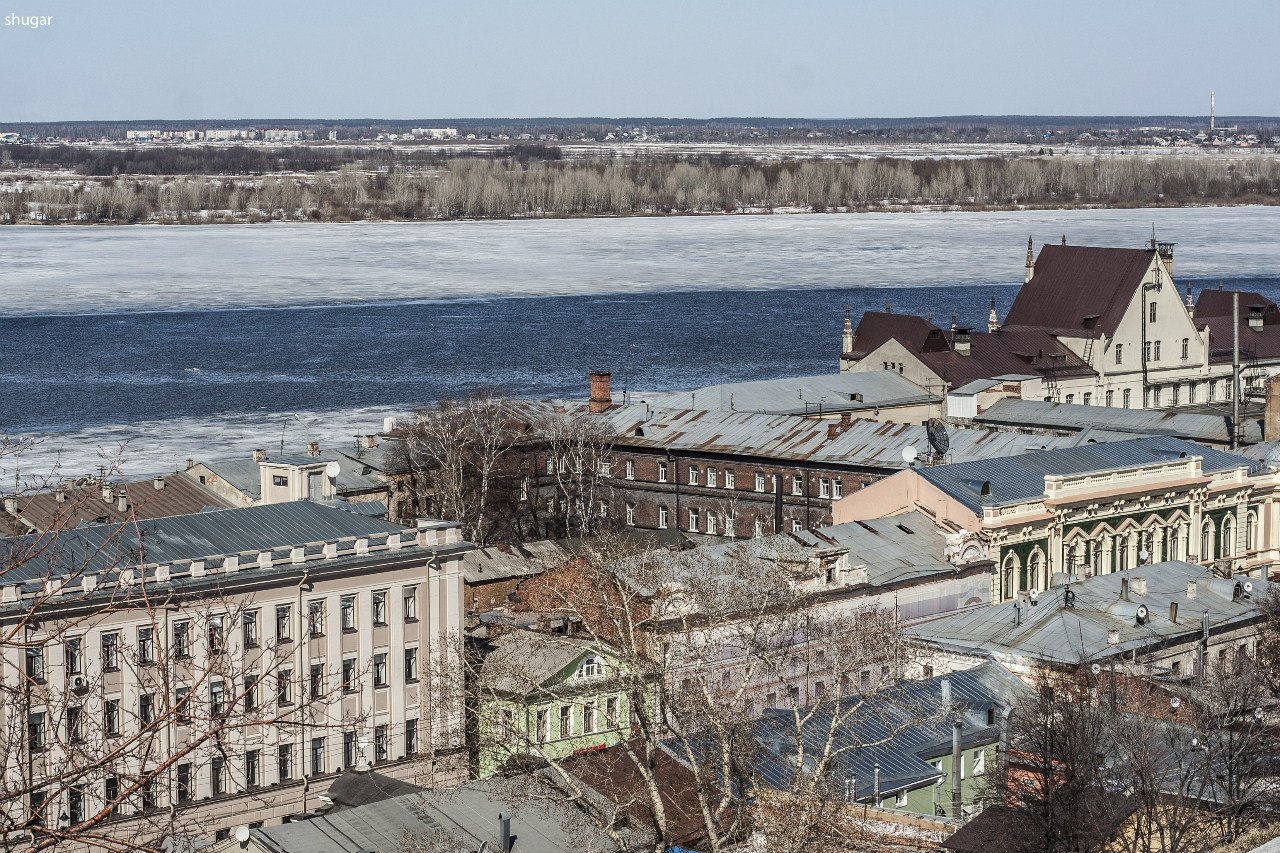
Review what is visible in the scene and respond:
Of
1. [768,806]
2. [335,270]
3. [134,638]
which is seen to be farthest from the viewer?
[335,270]

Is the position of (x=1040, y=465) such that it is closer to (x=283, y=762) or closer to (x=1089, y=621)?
(x=1089, y=621)

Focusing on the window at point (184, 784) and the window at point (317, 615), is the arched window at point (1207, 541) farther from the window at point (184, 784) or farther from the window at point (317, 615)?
the window at point (184, 784)

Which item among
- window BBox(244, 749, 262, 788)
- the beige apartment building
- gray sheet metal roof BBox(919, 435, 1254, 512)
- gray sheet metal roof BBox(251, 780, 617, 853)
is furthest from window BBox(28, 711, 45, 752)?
gray sheet metal roof BBox(919, 435, 1254, 512)

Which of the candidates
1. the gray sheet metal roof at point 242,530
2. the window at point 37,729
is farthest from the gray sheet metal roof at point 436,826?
the gray sheet metal roof at point 242,530

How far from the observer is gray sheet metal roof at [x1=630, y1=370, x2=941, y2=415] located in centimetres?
6122

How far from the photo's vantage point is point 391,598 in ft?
115

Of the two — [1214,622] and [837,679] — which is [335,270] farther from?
[837,679]

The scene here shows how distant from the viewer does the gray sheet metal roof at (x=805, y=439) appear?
51.6m

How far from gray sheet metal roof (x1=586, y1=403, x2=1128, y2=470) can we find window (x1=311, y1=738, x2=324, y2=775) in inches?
805

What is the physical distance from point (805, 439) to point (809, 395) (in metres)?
9.70

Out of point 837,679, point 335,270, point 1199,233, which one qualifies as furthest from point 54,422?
point 1199,233

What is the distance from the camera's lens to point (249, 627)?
3306 cm

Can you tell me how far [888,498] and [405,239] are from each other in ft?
454

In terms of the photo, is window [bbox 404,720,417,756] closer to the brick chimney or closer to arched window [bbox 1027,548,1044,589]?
arched window [bbox 1027,548,1044,589]
